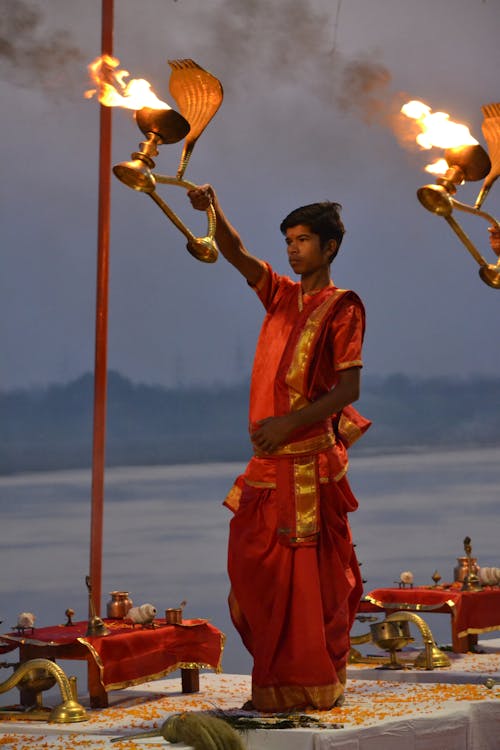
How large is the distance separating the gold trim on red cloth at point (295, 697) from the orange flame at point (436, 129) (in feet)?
6.18

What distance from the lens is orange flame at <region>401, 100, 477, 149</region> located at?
14.5ft

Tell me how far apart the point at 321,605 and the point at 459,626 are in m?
1.75

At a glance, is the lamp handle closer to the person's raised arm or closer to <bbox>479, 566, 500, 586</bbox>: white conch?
the person's raised arm

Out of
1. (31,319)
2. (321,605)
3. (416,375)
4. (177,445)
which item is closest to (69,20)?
(31,319)

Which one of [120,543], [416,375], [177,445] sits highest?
[416,375]

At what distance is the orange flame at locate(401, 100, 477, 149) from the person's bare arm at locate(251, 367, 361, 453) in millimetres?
954

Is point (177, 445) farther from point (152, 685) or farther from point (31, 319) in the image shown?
point (152, 685)

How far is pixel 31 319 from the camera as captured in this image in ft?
25.1

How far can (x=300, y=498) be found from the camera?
4.13 meters

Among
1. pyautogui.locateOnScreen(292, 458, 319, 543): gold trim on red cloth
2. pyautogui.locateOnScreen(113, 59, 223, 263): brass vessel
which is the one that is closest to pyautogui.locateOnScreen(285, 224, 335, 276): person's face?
pyautogui.locateOnScreen(113, 59, 223, 263): brass vessel

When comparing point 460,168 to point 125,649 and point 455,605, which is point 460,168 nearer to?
point 125,649

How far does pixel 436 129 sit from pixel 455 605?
2.19 meters

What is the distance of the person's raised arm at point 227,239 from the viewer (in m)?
4.05

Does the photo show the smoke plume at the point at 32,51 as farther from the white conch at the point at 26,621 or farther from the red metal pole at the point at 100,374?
the white conch at the point at 26,621
